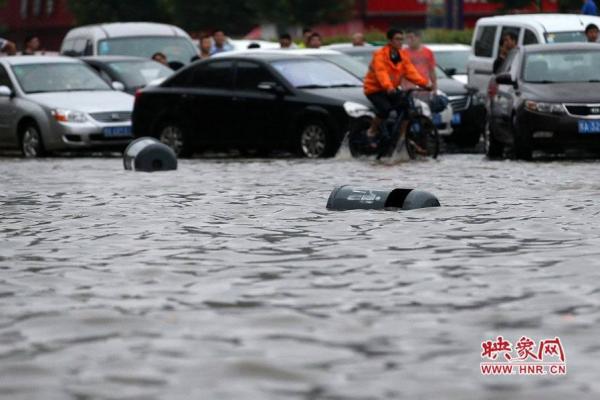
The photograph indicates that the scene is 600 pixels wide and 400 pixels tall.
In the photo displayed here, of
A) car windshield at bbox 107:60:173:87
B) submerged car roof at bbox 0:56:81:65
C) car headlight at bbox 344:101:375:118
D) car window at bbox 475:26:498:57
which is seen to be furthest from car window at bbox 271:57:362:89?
car windshield at bbox 107:60:173:87

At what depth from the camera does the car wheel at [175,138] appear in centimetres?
2625

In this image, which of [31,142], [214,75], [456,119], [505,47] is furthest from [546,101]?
[31,142]

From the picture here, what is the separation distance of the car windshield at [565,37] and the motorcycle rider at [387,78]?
493 cm

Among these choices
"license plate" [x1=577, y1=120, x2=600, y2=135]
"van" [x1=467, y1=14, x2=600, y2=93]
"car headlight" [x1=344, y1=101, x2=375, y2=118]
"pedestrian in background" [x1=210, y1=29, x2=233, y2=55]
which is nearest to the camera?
"license plate" [x1=577, y1=120, x2=600, y2=135]

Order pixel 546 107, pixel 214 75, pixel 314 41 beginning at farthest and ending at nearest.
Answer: pixel 314 41 → pixel 214 75 → pixel 546 107

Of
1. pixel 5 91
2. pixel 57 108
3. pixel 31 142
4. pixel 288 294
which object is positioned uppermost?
pixel 288 294

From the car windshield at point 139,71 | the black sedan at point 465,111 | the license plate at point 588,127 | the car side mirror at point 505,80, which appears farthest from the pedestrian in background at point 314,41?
the license plate at point 588,127

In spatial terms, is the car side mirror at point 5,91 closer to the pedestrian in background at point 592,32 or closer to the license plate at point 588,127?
the pedestrian in background at point 592,32

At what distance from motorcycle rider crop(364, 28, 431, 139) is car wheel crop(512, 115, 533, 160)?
4.10 feet

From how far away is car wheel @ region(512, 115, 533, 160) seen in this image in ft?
75.7

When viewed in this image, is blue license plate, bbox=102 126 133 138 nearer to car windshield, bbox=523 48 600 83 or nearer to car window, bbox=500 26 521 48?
car window, bbox=500 26 521 48

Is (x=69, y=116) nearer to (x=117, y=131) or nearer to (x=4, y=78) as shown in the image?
(x=117, y=131)

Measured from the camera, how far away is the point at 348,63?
27453 mm

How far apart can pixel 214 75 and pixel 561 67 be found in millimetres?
4871
